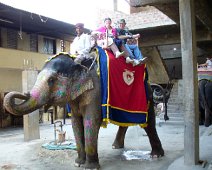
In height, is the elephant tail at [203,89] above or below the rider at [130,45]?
below

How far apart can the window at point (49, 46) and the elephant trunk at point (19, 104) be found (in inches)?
501

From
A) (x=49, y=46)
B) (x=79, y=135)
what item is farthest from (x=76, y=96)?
(x=49, y=46)

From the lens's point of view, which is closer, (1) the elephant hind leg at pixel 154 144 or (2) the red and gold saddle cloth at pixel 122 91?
(2) the red and gold saddle cloth at pixel 122 91

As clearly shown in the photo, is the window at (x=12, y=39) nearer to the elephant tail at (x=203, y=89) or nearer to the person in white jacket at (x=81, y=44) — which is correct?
the elephant tail at (x=203, y=89)

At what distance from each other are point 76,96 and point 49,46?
1270 centimetres

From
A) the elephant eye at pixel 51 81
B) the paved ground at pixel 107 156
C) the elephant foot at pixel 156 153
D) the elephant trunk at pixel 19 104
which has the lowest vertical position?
the paved ground at pixel 107 156

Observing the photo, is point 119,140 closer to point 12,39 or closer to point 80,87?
point 80,87

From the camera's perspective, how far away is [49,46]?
701 inches

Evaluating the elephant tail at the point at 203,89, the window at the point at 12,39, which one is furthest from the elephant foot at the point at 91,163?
the window at the point at 12,39

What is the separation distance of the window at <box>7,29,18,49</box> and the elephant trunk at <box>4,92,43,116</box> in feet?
35.2

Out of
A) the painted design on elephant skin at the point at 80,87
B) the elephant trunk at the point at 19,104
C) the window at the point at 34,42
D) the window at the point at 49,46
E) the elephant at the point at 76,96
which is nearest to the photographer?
the elephant trunk at the point at 19,104

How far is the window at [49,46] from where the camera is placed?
1752cm

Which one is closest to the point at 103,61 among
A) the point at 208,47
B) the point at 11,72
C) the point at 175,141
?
the point at 175,141

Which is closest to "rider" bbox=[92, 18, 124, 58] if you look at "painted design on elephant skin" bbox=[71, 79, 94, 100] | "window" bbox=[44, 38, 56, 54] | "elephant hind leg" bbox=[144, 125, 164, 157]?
"painted design on elephant skin" bbox=[71, 79, 94, 100]
